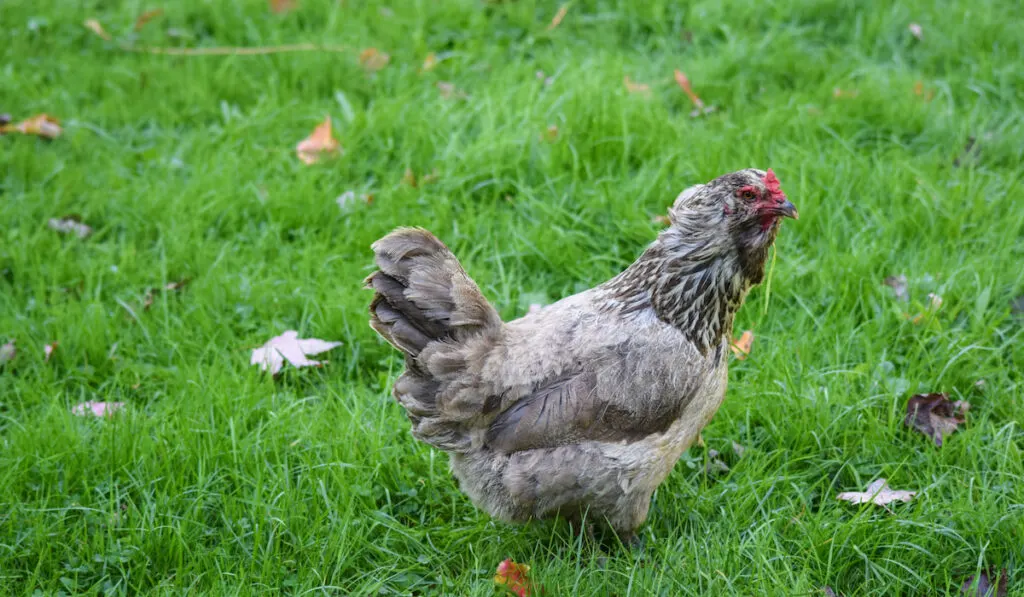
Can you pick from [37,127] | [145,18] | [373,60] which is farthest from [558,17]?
[37,127]

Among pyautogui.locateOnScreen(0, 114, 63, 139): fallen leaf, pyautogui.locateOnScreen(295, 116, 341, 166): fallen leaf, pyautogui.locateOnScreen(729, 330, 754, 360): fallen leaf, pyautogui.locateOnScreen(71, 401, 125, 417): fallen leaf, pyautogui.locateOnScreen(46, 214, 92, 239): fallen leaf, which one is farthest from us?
pyautogui.locateOnScreen(0, 114, 63, 139): fallen leaf

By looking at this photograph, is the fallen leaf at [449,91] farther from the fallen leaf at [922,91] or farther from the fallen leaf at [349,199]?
the fallen leaf at [922,91]

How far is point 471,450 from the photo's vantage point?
3.35m

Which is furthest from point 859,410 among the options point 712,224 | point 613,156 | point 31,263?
point 31,263

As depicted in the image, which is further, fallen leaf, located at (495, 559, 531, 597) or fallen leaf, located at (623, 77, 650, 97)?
fallen leaf, located at (623, 77, 650, 97)

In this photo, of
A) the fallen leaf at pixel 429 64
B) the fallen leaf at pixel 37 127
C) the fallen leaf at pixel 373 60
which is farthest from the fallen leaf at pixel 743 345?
the fallen leaf at pixel 37 127

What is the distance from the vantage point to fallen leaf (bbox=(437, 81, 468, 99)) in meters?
5.95

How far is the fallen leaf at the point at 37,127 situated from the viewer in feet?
19.0

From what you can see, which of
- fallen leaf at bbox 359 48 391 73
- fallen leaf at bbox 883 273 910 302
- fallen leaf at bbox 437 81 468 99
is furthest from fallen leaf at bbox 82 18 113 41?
fallen leaf at bbox 883 273 910 302

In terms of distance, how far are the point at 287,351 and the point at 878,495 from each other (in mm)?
2430

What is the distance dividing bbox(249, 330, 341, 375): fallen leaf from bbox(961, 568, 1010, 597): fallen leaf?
2.60 m

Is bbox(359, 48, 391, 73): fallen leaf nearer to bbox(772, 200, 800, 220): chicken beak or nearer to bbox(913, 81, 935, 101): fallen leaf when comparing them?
bbox(913, 81, 935, 101): fallen leaf

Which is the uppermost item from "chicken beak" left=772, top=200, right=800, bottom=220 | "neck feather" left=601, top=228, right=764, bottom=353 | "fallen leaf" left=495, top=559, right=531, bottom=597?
"chicken beak" left=772, top=200, right=800, bottom=220

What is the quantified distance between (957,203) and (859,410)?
1547mm
